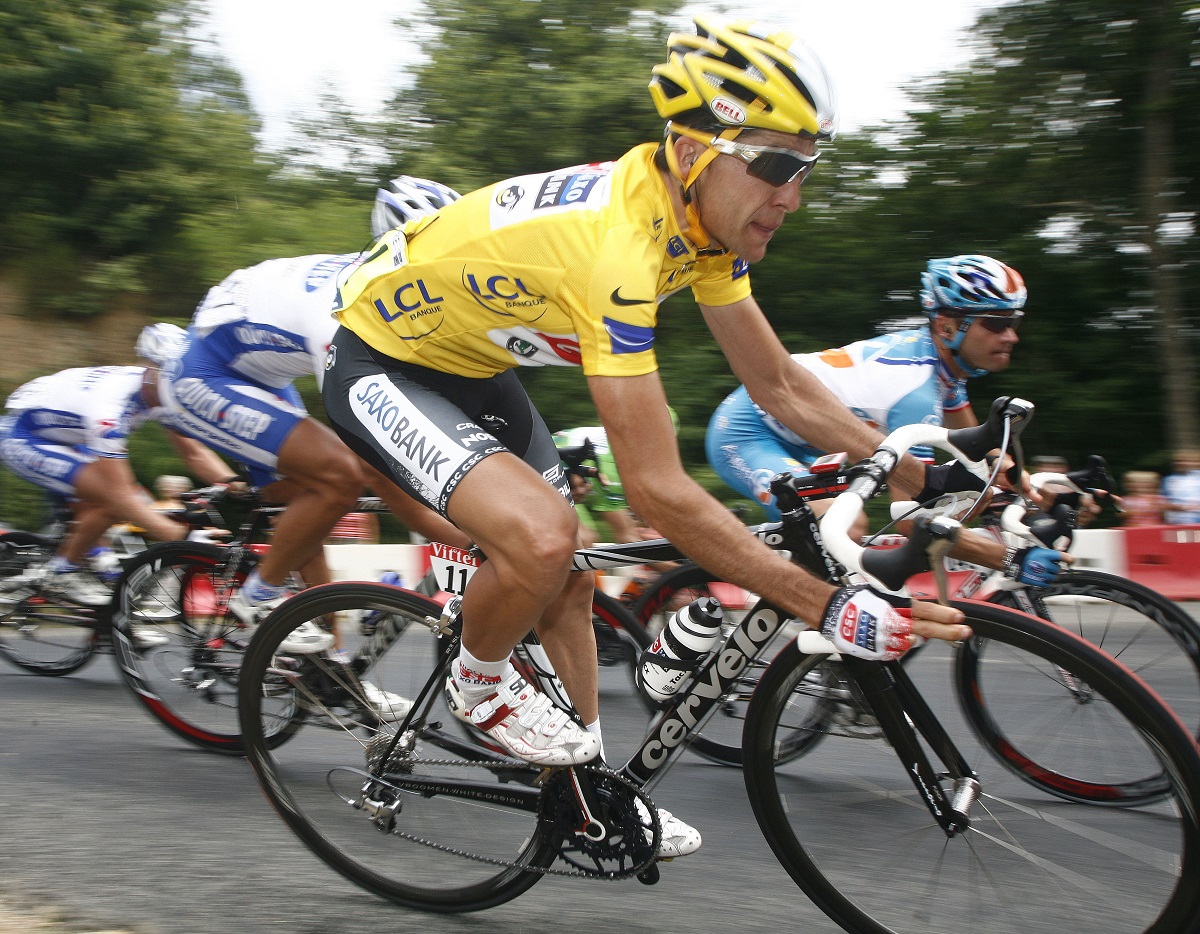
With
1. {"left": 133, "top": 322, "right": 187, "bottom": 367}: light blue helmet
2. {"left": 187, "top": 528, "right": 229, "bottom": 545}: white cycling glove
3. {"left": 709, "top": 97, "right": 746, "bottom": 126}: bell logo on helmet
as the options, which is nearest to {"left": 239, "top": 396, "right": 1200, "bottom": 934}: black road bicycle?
{"left": 709, "top": 97, "right": 746, "bottom": 126}: bell logo on helmet

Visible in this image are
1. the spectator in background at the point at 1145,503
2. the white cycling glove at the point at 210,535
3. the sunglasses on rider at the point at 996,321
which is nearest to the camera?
the sunglasses on rider at the point at 996,321

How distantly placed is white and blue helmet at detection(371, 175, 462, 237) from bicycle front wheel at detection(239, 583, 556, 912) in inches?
86.6

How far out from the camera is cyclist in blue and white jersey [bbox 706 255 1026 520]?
4.77 meters

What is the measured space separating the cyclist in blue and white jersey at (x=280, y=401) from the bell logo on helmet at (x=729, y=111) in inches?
82.5

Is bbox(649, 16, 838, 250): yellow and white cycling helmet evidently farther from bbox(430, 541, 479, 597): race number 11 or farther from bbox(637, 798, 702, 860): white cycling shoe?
bbox(637, 798, 702, 860): white cycling shoe

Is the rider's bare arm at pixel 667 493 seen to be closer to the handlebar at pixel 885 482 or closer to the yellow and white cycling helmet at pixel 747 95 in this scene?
the handlebar at pixel 885 482

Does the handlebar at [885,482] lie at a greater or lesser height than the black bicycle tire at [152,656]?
greater

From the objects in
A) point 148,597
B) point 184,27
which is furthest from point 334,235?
point 148,597

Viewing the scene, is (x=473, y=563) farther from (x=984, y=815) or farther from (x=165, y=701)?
(x=165, y=701)

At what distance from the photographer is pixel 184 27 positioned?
2033cm

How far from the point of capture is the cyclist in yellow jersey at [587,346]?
2.56 metres

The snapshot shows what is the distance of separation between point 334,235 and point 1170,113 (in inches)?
404

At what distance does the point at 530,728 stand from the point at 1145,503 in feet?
24.8

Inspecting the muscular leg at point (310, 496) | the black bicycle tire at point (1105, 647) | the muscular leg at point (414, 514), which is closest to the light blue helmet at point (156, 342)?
the muscular leg at point (310, 496)
